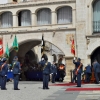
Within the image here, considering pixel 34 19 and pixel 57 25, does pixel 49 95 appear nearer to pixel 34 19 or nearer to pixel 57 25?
pixel 57 25

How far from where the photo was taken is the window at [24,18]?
3133 cm

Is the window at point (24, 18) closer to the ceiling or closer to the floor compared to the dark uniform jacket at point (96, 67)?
closer to the ceiling

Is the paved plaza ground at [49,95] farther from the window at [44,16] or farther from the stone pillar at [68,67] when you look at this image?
the window at [44,16]

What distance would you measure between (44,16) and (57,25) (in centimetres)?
180

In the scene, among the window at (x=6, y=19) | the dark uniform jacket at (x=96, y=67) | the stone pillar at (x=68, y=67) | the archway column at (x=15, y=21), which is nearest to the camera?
the dark uniform jacket at (x=96, y=67)

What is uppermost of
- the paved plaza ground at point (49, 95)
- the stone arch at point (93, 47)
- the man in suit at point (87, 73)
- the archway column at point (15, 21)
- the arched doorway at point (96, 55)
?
the archway column at point (15, 21)

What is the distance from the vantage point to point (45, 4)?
97.8ft

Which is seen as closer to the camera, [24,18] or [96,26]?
[96,26]

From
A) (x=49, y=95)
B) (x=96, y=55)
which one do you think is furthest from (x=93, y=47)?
(x=49, y=95)

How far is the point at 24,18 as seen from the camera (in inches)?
1244

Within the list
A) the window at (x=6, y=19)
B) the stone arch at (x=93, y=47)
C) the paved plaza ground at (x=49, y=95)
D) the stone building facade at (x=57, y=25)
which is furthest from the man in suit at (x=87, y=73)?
the window at (x=6, y=19)

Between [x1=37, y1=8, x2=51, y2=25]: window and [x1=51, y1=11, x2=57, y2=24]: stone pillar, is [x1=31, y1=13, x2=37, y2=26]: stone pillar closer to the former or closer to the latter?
[x1=37, y1=8, x2=51, y2=25]: window

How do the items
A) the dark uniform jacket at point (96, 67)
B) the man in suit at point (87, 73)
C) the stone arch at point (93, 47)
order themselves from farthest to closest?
the stone arch at point (93, 47) < the man in suit at point (87, 73) < the dark uniform jacket at point (96, 67)

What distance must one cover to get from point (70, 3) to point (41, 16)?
3.20 meters
